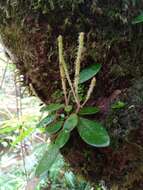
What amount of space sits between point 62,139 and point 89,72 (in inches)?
7.0

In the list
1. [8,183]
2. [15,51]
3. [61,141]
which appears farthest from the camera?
[8,183]

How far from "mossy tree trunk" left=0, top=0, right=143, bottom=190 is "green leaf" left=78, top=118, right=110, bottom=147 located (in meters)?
0.04

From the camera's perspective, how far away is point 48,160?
750 mm

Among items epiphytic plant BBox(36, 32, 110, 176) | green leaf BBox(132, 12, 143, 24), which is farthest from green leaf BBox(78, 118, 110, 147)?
green leaf BBox(132, 12, 143, 24)

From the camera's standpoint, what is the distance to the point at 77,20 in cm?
78

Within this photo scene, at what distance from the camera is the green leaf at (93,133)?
2.24ft

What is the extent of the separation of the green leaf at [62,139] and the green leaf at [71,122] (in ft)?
0.05

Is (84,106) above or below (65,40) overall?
below

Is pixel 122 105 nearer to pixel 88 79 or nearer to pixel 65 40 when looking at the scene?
pixel 88 79

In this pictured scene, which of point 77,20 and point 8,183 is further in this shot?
point 8,183

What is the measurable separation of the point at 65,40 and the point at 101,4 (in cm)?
13

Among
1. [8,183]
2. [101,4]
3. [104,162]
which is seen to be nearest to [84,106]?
[104,162]

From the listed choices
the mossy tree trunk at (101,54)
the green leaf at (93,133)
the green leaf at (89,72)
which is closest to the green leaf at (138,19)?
the mossy tree trunk at (101,54)

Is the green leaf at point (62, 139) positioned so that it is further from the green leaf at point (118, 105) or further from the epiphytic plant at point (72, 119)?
the green leaf at point (118, 105)
